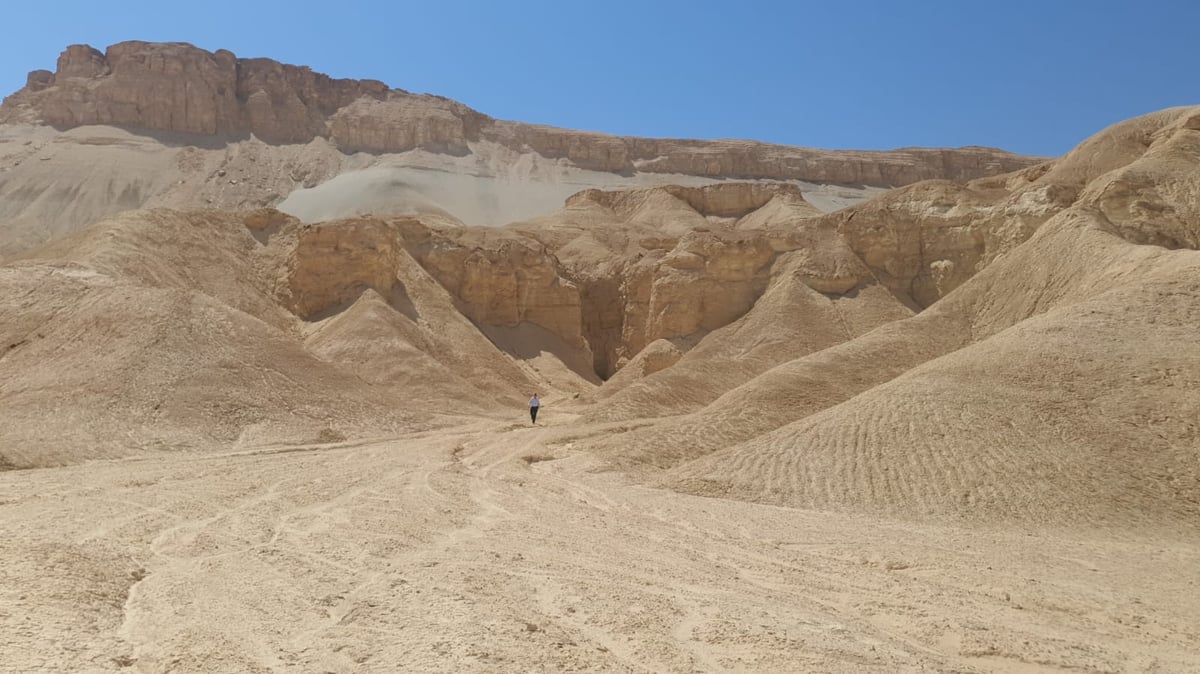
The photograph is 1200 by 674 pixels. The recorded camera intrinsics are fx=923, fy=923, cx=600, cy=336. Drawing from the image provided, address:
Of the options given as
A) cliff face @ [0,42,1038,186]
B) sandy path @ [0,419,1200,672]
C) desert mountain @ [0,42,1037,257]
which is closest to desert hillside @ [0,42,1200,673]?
sandy path @ [0,419,1200,672]

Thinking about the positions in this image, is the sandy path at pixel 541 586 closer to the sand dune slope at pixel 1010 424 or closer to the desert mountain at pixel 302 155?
the sand dune slope at pixel 1010 424

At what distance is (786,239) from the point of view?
35344 mm

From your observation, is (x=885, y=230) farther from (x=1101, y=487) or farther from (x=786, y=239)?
(x=1101, y=487)

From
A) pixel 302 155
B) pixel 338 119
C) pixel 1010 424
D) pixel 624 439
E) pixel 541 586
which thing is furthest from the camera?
pixel 338 119

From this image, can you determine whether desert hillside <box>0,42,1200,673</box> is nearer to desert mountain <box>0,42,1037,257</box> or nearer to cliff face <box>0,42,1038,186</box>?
desert mountain <box>0,42,1037,257</box>

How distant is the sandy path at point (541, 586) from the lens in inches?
246

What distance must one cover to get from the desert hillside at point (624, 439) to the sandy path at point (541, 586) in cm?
5

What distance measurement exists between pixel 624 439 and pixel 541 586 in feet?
36.2

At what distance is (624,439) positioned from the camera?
19156mm

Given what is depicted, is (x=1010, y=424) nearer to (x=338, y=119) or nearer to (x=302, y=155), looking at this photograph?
(x=302, y=155)

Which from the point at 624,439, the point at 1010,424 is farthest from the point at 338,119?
the point at 1010,424

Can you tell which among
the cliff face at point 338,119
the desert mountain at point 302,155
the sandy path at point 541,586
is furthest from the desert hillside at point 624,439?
the cliff face at point 338,119

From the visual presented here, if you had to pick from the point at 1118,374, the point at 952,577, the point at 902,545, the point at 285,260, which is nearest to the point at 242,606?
the point at 952,577

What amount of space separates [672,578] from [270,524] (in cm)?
507
